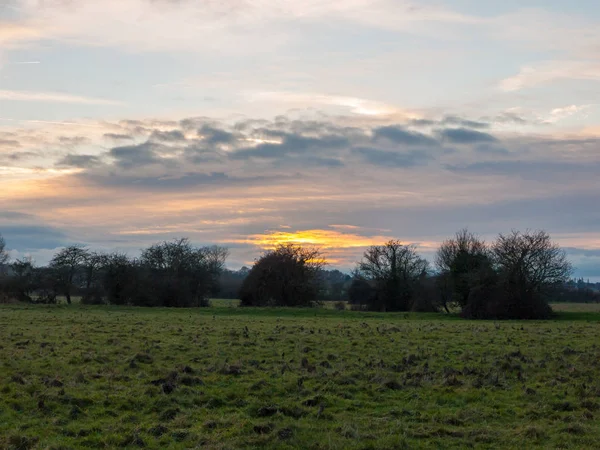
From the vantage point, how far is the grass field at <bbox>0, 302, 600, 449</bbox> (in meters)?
10.2

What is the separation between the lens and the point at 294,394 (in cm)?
1340

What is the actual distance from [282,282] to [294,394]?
170 feet

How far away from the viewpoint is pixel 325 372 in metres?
16.0

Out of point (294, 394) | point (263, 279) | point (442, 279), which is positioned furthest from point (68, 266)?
point (294, 394)

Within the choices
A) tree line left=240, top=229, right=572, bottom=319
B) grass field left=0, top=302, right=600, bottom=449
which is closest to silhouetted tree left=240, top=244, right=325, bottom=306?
tree line left=240, top=229, right=572, bottom=319

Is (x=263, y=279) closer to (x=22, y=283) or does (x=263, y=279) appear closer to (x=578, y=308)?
(x=22, y=283)

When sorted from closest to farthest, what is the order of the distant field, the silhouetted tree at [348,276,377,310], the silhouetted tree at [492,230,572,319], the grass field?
the grass field, the silhouetted tree at [492,230,572,319], the distant field, the silhouetted tree at [348,276,377,310]

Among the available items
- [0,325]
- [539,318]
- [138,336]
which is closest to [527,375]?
[138,336]

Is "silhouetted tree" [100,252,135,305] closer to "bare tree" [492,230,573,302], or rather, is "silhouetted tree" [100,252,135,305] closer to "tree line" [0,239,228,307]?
"tree line" [0,239,228,307]

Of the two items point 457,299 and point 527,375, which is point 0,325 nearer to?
point 527,375

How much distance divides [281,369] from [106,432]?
21.7 ft

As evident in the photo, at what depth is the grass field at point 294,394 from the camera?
10.2m

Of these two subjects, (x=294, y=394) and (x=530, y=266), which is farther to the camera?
(x=530, y=266)

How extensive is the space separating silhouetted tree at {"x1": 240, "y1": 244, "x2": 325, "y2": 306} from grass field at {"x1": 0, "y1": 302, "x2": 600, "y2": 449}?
41565mm
